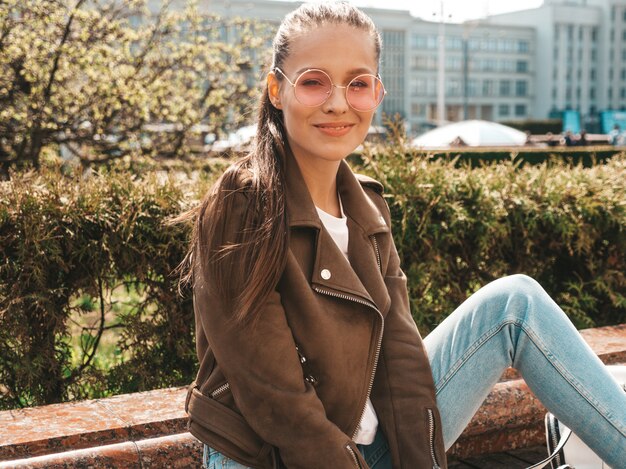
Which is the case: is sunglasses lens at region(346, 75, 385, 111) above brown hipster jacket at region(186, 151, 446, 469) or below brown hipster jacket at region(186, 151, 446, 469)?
above

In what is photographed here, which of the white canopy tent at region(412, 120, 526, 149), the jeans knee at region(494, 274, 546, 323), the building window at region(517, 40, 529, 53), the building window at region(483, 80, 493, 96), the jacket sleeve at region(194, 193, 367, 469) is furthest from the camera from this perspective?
the building window at region(483, 80, 493, 96)

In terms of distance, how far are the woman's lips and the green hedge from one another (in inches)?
55.1

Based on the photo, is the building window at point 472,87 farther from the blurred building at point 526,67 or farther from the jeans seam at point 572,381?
the jeans seam at point 572,381

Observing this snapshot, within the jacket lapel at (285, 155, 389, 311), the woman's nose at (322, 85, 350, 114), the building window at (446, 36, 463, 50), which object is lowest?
the jacket lapel at (285, 155, 389, 311)

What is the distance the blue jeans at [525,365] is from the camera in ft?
6.94

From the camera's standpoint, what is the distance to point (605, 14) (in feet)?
347

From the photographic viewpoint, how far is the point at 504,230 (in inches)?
160

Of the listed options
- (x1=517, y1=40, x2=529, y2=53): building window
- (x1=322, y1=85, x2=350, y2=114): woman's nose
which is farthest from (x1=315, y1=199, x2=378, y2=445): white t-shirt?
(x1=517, y1=40, x2=529, y2=53): building window

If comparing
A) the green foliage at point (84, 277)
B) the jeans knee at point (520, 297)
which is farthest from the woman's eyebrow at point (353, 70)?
the green foliage at point (84, 277)

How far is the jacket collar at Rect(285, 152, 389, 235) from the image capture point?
6.48ft

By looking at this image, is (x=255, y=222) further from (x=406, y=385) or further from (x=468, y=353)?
(x=468, y=353)

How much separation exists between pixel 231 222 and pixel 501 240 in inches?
102

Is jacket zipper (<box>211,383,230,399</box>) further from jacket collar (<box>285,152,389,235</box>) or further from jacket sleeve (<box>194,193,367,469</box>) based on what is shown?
jacket collar (<box>285,152,389,235</box>)

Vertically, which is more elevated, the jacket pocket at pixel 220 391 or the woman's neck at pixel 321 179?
the woman's neck at pixel 321 179
